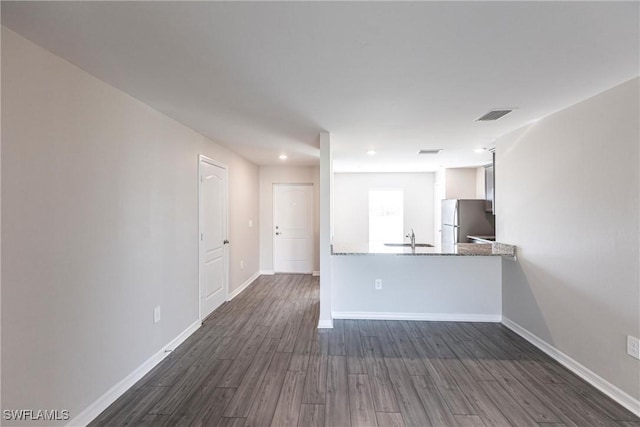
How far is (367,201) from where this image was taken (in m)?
6.85

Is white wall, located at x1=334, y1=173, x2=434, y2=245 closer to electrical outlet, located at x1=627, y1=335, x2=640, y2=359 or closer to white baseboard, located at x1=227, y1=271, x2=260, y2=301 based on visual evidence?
white baseboard, located at x1=227, y1=271, x2=260, y2=301

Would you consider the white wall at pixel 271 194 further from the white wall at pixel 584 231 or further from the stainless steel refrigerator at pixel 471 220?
the white wall at pixel 584 231

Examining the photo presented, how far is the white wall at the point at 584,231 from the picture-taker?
2.01m

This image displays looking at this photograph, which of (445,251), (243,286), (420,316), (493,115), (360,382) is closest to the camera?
(360,382)

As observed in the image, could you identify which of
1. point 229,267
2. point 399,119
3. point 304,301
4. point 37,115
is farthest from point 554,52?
point 229,267

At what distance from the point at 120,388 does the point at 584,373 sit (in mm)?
3715

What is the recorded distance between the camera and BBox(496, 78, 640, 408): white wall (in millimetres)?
2008

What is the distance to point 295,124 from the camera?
3002mm

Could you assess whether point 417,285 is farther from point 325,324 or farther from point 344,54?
point 344,54

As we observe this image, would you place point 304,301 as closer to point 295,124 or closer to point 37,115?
point 295,124

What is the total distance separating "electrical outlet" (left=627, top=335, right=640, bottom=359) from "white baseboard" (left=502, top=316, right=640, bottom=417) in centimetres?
31

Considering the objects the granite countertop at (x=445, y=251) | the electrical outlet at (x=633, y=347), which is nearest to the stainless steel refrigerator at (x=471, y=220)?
the granite countertop at (x=445, y=251)

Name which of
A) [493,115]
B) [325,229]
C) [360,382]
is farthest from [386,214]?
[360,382]

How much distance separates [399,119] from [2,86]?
279cm
